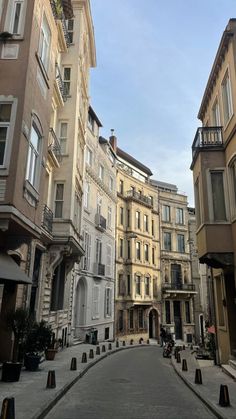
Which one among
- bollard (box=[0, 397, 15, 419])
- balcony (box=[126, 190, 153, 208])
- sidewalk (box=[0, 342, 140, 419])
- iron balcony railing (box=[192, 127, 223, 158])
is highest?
balcony (box=[126, 190, 153, 208])

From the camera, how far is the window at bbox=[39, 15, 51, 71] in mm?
12172

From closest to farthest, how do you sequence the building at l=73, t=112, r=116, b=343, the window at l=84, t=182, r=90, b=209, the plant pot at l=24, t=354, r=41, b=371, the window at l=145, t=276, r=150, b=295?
the plant pot at l=24, t=354, r=41, b=371 < the building at l=73, t=112, r=116, b=343 < the window at l=84, t=182, r=90, b=209 < the window at l=145, t=276, r=150, b=295

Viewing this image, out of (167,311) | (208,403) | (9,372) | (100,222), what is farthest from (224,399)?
(167,311)

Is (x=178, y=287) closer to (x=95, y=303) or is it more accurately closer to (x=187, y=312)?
(x=187, y=312)

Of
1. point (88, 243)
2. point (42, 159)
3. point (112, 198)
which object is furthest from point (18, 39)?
point (112, 198)

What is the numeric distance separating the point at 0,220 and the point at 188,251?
43310 millimetres

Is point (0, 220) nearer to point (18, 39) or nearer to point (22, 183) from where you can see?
point (22, 183)

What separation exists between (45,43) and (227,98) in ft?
25.0

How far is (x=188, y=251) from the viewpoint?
50.0 meters

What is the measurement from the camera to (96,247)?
101 ft

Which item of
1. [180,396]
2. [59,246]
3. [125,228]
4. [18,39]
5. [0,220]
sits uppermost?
[125,228]

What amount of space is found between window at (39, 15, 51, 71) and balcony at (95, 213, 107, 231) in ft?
61.4

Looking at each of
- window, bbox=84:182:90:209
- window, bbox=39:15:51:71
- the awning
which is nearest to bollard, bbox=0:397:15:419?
the awning

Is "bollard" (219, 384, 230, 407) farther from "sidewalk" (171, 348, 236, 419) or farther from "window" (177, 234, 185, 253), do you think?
"window" (177, 234, 185, 253)
